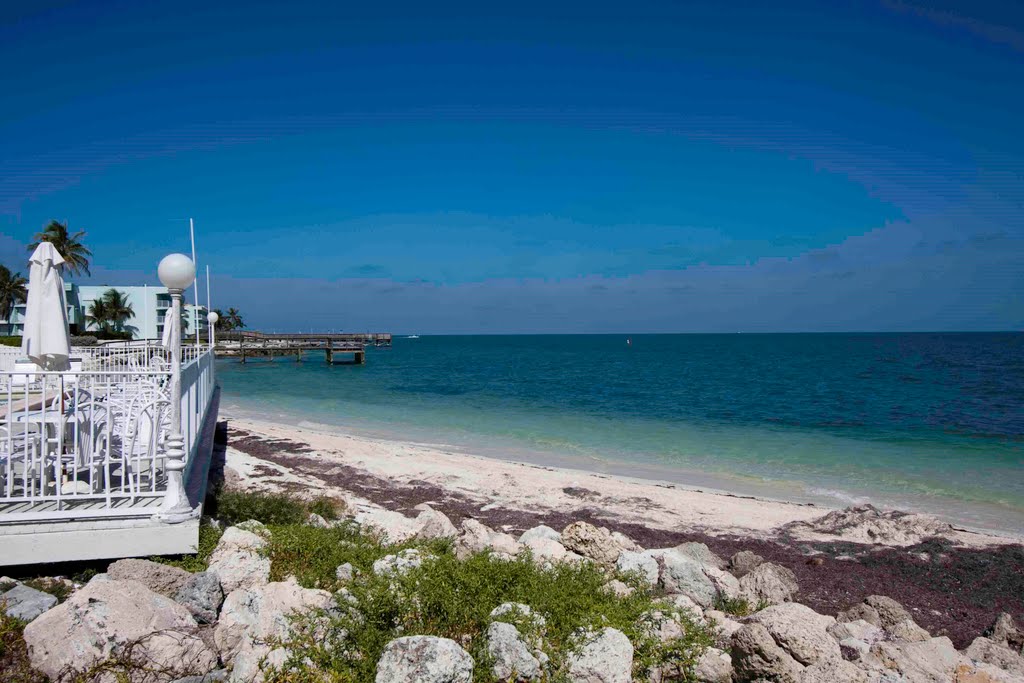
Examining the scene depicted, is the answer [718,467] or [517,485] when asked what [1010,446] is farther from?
[517,485]

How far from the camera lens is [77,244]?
159ft

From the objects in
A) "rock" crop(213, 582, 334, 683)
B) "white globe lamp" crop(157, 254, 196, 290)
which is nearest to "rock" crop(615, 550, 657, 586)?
"rock" crop(213, 582, 334, 683)

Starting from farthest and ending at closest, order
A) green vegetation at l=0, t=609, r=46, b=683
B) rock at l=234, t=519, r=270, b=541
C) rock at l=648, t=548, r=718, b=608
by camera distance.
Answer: rock at l=648, t=548, r=718, b=608 → rock at l=234, t=519, r=270, b=541 → green vegetation at l=0, t=609, r=46, b=683

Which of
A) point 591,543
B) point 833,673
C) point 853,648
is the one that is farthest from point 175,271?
point 853,648

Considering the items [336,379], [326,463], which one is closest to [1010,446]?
[326,463]

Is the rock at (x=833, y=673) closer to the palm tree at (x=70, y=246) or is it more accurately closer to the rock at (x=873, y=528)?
the rock at (x=873, y=528)

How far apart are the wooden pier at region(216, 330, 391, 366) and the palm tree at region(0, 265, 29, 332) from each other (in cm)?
1882

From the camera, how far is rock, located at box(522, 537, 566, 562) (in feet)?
21.0

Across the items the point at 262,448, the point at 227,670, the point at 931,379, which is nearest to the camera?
the point at 227,670

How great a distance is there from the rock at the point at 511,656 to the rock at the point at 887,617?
151 inches

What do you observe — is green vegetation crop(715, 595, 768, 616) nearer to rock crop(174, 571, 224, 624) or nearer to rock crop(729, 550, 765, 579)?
rock crop(729, 550, 765, 579)

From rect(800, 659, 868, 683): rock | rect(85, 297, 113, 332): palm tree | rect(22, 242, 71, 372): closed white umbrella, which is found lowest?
rect(800, 659, 868, 683): rock

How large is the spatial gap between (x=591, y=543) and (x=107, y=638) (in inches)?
188

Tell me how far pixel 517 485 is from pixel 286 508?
18.1 ft
